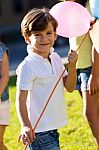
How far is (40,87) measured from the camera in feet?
11.3

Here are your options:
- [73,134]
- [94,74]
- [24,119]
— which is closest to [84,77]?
[94,74]

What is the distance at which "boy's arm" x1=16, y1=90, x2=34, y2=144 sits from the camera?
126 inches

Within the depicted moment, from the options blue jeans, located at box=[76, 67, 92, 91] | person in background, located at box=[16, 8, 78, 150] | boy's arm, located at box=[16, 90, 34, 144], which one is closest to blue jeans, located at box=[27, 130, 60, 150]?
person in background, located at box=[16, 8, 78, 150]

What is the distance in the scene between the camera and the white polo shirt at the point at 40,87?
340cm

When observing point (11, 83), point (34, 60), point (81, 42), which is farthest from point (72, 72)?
point (11, 83)

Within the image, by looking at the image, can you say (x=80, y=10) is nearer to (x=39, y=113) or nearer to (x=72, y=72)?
(x=72, y=72)

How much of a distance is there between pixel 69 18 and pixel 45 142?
82 centimetres

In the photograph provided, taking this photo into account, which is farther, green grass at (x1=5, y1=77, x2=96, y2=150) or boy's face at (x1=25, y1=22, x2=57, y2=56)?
green grass at (x1=5, y1=77, x2=96, y2=150)

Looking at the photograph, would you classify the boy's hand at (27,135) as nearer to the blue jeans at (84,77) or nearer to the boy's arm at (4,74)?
the boy's arm at (4,74)

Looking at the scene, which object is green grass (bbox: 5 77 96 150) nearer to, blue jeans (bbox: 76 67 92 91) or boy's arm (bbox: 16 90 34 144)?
blue jeans (bbox: 76 67 92 91)

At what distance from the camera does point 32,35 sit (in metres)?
3.44

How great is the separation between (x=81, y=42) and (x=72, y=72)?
2.33 ft

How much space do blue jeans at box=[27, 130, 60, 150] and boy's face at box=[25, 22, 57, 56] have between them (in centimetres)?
52

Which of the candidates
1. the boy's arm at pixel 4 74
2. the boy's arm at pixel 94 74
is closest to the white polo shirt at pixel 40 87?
the boy's arm at pixel 4 74
